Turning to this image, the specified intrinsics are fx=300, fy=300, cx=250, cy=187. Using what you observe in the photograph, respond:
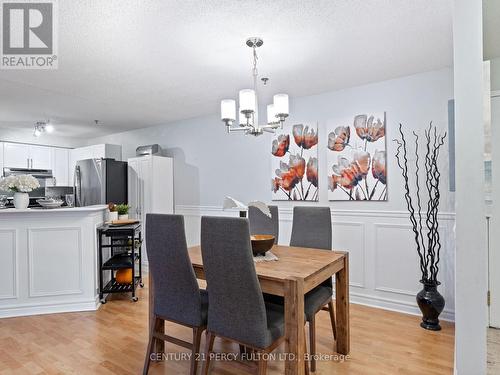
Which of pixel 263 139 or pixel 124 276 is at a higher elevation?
pixel 263 139

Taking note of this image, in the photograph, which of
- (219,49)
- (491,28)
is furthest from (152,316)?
(491,28)

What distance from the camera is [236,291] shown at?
5.51 feet

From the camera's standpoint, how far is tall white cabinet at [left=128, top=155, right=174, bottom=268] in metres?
4.71

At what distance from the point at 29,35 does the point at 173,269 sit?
202cm

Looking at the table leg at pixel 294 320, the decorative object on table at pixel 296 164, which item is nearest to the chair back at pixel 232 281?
the table leg at pixel 294 320

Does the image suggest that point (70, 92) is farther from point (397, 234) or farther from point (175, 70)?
point (397, 234)

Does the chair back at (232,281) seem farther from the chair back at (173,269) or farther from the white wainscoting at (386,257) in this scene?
the white wainscoting at (386,257)

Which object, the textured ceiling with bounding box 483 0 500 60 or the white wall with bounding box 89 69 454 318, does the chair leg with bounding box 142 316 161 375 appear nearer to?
the white wall with bounding box 89 69 454 318

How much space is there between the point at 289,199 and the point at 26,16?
119 inches

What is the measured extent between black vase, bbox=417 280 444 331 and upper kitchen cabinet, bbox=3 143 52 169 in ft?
21.2

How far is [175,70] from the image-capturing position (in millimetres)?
2906

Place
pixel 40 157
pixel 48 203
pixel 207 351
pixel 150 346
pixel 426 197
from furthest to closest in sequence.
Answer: pixel 40 157, pixel 48 203, pixel 426 197, pixel 150 346, pixel 207 351

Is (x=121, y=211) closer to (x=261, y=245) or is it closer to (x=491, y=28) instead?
(x=261, y=245)

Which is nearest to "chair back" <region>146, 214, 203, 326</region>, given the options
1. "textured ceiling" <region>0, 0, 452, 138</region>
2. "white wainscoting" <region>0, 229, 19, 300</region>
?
"textured ceiling" <region>0, 0, 452, 138</region>
